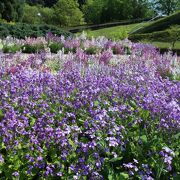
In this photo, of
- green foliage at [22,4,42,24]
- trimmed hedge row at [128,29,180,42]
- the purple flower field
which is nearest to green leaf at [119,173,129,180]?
the purple flower field

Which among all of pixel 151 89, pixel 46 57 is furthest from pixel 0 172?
pixel 46 57

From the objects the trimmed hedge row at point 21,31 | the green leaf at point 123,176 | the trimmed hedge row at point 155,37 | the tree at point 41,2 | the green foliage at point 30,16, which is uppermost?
the tree at point 41,2

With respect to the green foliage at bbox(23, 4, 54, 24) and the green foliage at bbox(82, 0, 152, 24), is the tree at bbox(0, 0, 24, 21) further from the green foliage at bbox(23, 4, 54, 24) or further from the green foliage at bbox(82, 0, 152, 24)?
the green foliage at bbox(82, 0, 152, 24)

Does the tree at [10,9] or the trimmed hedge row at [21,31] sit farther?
the tree at [10,9]

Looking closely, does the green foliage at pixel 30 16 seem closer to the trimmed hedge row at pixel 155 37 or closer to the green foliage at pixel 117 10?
the green foliage at pixel 117 10

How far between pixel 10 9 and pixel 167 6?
110ft

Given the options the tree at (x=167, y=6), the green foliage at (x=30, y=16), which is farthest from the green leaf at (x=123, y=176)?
the tree at (x=167, y=6)

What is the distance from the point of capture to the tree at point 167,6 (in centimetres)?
6362

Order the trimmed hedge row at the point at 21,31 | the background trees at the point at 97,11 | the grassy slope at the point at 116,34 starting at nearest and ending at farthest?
the trimmed hedge row at the point at 21,31, the grassy slope at the point at 116,34, the background trees at the point at 97,11

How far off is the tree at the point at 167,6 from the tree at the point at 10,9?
31185 mm

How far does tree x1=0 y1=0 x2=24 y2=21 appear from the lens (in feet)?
126

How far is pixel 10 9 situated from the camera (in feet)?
127

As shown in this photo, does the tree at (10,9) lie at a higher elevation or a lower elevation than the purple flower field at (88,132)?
higher

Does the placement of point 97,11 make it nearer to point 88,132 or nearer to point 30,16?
point 30,16
